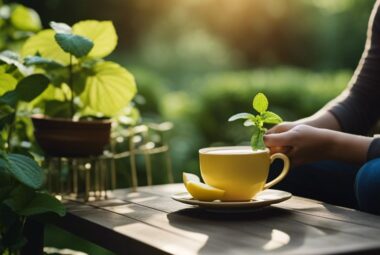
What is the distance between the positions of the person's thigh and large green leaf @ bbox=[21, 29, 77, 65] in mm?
731

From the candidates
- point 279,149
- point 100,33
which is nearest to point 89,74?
point 100,33

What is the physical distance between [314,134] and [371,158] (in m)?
0.14

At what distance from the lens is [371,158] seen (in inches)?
65.5

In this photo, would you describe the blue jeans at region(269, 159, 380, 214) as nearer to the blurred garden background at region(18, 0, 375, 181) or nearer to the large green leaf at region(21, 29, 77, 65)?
the large green leaf at region(21, 29, 77, 65)

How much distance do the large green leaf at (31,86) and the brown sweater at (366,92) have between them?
83 centimetres

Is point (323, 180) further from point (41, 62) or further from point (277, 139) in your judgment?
point (41, 62)

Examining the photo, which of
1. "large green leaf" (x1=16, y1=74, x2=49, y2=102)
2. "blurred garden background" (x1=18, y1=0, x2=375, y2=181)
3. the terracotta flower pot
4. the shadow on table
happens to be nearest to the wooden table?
the shadow on table

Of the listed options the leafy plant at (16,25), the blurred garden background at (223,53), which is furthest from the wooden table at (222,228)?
the blurred garden background at (223,53)

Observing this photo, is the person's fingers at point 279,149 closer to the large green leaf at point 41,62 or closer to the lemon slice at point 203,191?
the lemon slice at point 203,191

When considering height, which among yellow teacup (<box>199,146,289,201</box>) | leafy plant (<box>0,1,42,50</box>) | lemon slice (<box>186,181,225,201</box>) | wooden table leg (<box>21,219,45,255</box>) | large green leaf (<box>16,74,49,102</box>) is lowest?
wooden table leg (<box>21,219,45,255</box>)

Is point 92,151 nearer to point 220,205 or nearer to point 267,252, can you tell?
point 220,205

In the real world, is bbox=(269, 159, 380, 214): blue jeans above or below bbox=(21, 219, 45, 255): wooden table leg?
above

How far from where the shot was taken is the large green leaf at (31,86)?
1.86 m

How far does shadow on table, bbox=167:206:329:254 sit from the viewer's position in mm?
1154
